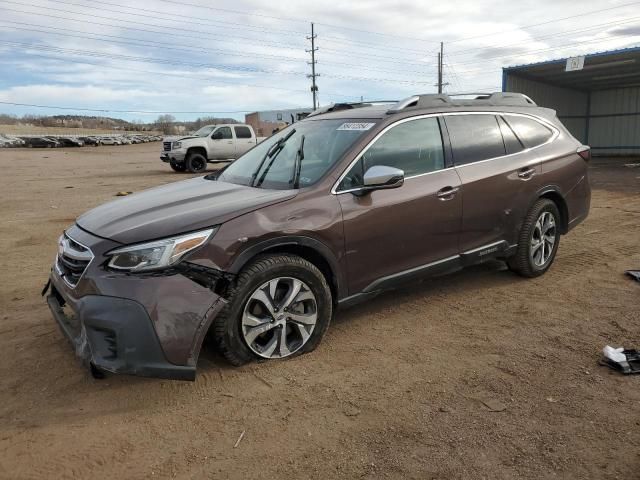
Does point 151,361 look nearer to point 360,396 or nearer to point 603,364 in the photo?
point 360,396

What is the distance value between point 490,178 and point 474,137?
41 centimetres

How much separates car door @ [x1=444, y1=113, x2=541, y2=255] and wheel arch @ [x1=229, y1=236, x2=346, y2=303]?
1361mm

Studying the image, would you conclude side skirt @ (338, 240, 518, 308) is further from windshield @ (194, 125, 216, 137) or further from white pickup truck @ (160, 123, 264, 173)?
windshield @ (194, 125, 216, 137)

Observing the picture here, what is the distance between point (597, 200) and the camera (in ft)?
36.2

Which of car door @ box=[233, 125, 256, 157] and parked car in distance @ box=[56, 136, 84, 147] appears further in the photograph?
parked car in distance @ box=[56, 136, 84, 147]

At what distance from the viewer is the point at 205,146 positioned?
21266 mm

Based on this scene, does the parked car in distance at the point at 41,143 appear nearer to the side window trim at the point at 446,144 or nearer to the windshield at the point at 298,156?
the windshield at the point at 298,156

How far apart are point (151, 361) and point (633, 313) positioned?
12.5 ft

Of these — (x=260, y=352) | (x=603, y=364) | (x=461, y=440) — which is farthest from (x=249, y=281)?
(x=603, y=364)

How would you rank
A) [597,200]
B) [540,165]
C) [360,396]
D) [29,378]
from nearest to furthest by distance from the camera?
[360,396] < [29,378] < [540,165] < [597,200]

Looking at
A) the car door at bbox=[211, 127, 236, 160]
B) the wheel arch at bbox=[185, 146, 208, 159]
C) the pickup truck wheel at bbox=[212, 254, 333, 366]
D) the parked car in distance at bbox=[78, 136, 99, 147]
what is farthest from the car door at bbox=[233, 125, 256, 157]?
the parked car in distance at bbox=[78, 136, 99, 147]

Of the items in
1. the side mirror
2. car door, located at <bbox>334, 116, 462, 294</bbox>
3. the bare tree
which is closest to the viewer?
the side mirror

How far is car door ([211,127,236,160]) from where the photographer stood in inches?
851

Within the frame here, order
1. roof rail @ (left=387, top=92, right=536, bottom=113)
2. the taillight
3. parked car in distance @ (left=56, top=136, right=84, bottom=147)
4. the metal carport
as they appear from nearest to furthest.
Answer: roof rail @ (left=387, top=92, right=536, bottom=113) → the taillight → the metal carport → parked car in distance @ (left=56, top=136, right=84, bottom=147)
